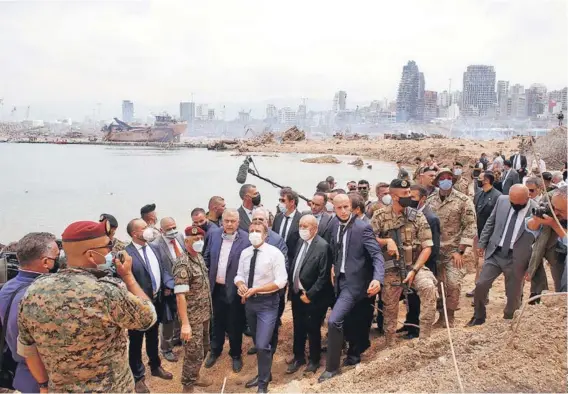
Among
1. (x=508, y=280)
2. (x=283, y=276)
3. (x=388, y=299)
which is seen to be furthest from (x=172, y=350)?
(x=508, y=280)

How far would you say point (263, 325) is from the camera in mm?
4355

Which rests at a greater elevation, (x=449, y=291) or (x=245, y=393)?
(x=449, y=291)

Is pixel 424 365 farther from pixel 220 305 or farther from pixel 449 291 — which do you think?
pixel 220 305

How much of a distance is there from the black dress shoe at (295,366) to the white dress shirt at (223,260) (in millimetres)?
1120

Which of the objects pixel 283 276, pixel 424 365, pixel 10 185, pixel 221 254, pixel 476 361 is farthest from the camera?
pixel 10 185

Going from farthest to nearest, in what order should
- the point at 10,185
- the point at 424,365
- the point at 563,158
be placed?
the point at 10,185
the point at 563,158
the point at 424,365

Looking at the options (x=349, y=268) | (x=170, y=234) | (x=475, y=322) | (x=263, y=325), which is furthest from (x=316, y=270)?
(x=475, y=322)

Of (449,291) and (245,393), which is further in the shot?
(449,291)

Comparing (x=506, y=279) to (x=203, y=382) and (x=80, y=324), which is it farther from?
(x=80, y=324)

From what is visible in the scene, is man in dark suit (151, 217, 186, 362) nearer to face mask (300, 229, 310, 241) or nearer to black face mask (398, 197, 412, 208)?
face mask (300, 229, 310, 241)

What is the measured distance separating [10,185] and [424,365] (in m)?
40.5

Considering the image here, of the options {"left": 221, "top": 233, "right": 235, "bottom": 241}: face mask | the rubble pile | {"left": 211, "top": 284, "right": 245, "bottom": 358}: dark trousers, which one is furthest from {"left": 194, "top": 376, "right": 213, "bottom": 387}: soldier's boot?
the rubble pile

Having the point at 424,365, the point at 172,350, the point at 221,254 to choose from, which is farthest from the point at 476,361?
the point at 172,350

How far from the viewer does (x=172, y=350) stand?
5.40m
